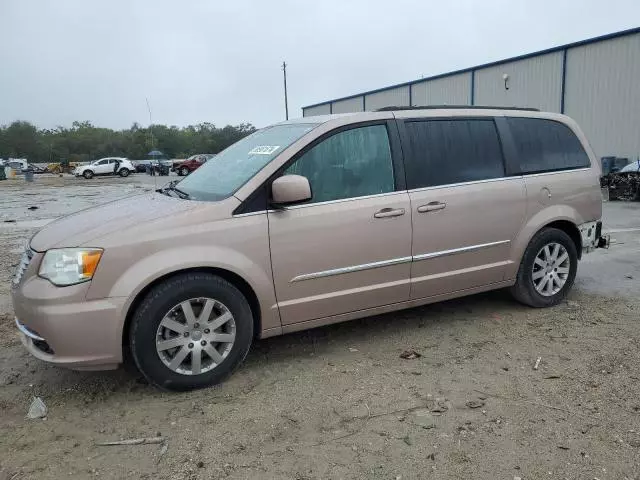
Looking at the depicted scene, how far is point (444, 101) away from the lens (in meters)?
28.9

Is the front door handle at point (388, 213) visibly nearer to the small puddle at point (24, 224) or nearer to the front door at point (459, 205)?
the front door at point (459, 205)

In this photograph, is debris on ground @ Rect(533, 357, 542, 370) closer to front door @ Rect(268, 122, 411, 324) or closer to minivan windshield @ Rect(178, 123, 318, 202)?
front door @ Rect(268, 122, 411, 324)

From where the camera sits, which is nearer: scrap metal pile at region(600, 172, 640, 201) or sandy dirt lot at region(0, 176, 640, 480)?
sandy dirt lot at region(0, 176, 640, 480)

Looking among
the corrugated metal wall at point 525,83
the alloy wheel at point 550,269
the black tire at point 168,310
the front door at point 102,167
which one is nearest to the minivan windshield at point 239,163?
the black tire at point 168,310

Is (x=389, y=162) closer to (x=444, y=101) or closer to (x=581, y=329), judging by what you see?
(x=581, y=329)

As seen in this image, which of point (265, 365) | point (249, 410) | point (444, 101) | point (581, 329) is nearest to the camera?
point (249, 410)

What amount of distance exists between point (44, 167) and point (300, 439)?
60.9m

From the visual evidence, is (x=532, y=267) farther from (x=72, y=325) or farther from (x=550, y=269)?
(x=72, y=325)

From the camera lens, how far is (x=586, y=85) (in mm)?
20891

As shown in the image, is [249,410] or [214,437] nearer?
[214,437]

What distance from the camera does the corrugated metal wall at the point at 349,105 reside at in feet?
123

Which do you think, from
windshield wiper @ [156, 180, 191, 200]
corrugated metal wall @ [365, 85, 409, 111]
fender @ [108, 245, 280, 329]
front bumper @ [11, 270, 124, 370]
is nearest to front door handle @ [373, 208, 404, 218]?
fender @ [108, 245, 280, 329]

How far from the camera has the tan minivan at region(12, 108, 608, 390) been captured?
10.6 ft

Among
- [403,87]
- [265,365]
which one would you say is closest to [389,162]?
[265,365]
